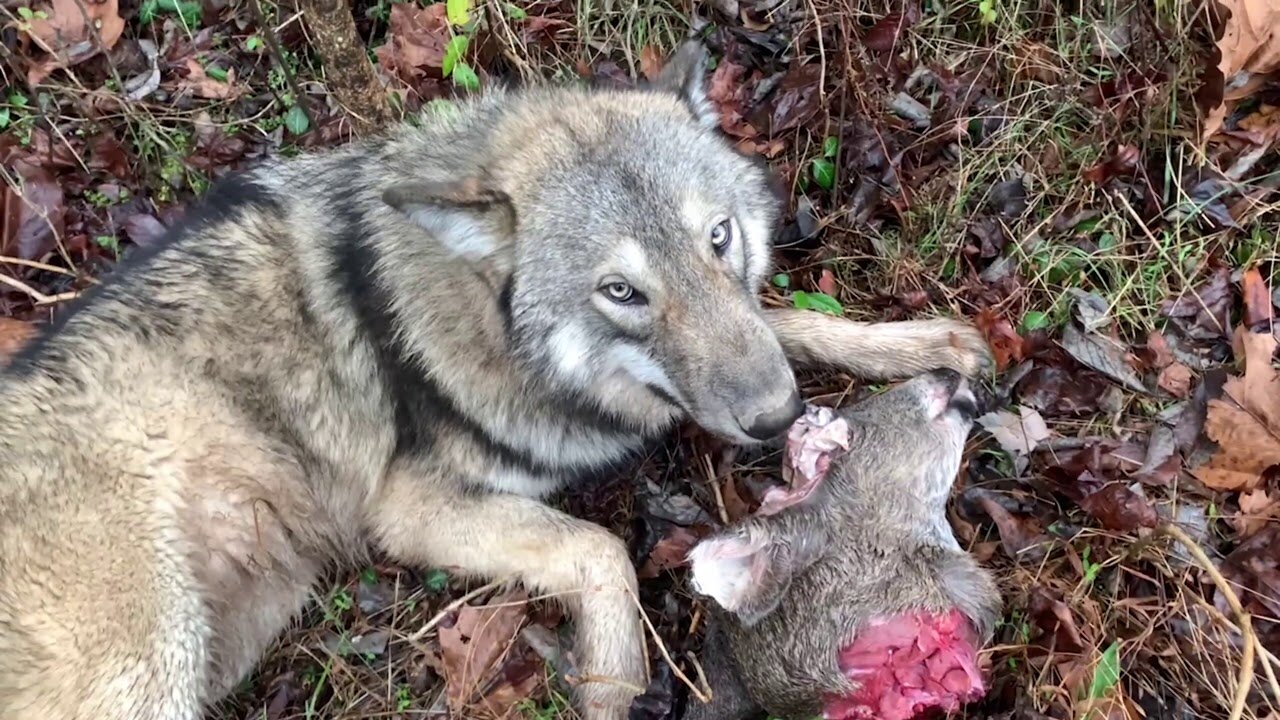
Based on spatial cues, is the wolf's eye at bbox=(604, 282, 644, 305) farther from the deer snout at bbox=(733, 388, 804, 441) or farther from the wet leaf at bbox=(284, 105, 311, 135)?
the wet leaf at bbox=(284, 105, 311, 135)

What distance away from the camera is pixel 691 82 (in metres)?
3.06

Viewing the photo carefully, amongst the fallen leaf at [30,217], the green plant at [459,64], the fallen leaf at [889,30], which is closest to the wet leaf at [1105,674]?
the fallen leaf at [889,30]

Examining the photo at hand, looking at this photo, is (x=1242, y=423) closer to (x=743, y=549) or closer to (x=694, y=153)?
(x=743, y=549)

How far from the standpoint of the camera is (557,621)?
3396 mm

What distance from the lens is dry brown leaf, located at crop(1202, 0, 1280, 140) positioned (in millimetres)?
3367

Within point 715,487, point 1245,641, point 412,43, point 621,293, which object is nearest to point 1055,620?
point 1245,641

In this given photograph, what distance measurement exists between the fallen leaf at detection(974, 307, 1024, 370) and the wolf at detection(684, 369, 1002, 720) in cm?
65

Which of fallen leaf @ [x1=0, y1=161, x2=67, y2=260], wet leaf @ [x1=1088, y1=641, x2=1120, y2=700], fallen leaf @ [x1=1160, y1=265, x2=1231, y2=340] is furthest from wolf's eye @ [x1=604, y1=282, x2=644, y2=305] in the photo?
fallen leaf @ [x1=0, y1=161, x2=67, y2=260]

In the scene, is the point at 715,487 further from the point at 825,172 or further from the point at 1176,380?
the point at 1176,380

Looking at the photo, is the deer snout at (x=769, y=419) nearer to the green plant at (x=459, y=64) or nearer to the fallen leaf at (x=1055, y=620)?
the fallen leaf at (x=1055, y=620)

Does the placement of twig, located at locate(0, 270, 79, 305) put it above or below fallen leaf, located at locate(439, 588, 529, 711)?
above

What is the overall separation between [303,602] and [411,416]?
92cm

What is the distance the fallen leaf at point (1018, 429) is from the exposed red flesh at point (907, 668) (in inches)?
40.8

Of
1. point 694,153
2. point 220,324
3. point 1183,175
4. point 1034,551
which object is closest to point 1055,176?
point 1183,175
